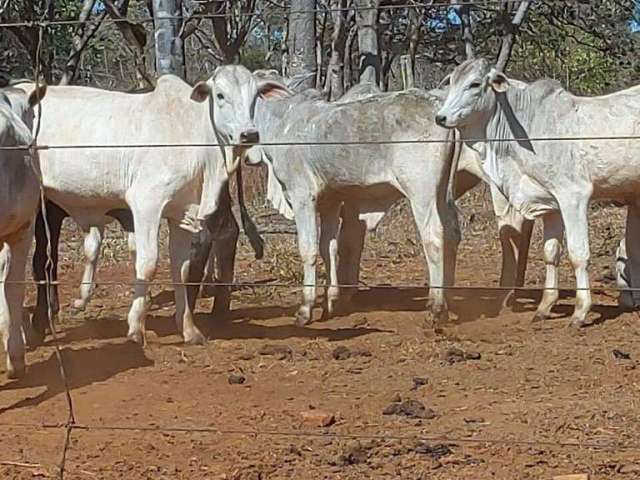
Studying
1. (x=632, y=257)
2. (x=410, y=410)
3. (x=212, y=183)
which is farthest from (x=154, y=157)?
(x=632, y=257)

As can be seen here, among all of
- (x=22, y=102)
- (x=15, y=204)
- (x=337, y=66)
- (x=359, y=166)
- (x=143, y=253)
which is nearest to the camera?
(x=15, y=204)

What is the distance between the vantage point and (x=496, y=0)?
6070 mm

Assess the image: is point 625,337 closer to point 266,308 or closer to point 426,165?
point 426,165

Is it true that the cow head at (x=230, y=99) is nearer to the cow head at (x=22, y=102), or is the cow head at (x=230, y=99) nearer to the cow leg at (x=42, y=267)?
the cow leg at (x=42, y=267)

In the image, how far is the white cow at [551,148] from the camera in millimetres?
8703

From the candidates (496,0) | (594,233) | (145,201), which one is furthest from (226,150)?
(594,233)

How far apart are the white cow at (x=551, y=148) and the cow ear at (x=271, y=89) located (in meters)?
1.14

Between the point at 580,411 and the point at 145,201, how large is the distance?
322 centimetres

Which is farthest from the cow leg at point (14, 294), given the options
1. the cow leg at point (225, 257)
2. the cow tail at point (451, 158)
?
the cow tail at point (451, 158)

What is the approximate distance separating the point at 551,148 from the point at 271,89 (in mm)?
2029

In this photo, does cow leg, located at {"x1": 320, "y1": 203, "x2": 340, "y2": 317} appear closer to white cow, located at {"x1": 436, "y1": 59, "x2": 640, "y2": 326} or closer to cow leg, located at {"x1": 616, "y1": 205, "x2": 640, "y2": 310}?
white cow, located at {"x1": 436, "y1": 59, "x2": 640, "y2": 326}

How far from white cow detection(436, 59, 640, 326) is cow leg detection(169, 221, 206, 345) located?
199cm

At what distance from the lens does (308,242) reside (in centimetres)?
921

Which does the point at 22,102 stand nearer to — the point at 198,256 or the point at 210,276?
the point at 198,256
